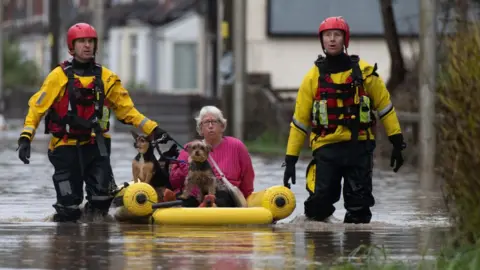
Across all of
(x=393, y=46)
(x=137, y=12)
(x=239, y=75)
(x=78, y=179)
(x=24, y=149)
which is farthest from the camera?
(x=137, y=12)

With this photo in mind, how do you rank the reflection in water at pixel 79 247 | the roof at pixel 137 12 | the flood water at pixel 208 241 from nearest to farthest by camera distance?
the reflection in water at pixel 79 247 < the flood water at pixel 208 241 < the roof at pixel 137 12

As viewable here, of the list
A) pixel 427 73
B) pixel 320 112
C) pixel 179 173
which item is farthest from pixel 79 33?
pixel 427 73

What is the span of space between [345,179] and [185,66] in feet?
146

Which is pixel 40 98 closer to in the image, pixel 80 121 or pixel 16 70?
pixel 80 121

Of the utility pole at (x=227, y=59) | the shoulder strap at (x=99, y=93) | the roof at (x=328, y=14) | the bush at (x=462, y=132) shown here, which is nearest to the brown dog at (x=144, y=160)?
the shoulder strap at (x=99, y=93)

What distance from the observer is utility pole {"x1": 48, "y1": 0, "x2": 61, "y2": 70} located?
49062 millimetres

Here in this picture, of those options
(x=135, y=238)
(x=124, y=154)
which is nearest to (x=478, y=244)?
(x=135, y=238)

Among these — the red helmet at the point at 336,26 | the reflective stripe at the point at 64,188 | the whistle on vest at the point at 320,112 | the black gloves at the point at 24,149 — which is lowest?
the reflective stripe at the point at 64,188

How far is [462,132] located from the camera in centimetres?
988

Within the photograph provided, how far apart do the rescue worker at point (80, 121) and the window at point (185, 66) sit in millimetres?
43376

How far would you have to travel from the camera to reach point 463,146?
9859 millimetres

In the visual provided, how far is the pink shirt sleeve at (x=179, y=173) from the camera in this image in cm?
1389

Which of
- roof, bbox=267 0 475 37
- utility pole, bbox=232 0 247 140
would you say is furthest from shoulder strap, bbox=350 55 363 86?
roof, bbox=267 0 475 37

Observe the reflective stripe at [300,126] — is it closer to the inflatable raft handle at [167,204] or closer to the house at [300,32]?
the inflatable raft handle at [167,204]
